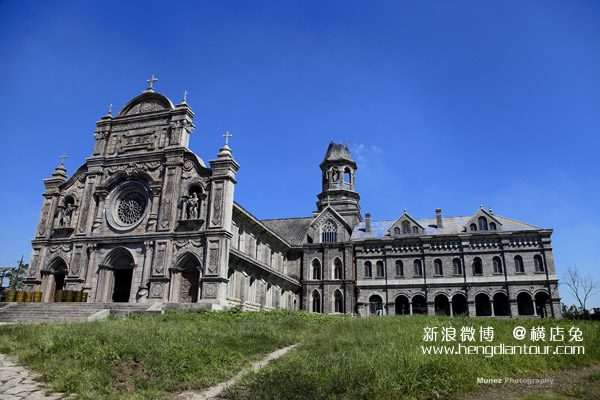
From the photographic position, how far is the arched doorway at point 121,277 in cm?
2997

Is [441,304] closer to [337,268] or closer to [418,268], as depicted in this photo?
[418,268]

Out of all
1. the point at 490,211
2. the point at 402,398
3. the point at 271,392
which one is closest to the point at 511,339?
the point at 402,398

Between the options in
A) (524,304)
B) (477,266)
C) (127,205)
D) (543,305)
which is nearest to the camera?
(127,205)

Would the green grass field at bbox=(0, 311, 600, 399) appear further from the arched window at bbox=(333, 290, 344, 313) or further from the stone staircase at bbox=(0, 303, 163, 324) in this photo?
the arched window at bbox=(333, 290, 344, 313)

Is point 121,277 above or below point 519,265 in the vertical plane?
below

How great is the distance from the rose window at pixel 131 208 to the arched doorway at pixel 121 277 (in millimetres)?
2552

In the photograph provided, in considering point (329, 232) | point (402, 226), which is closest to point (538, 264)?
point (402, 226)

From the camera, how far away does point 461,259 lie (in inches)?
1593

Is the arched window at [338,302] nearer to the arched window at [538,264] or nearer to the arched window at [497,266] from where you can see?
the arched window at [497,266]

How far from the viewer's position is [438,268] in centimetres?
4094

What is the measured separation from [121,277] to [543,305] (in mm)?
34790

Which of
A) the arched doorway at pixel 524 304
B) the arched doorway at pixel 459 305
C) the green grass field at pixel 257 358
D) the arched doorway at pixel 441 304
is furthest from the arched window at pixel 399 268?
the green grass field at pixel 257 358

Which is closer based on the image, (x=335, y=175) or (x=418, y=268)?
(x=418, y=268)

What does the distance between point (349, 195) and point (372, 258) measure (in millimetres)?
10070
